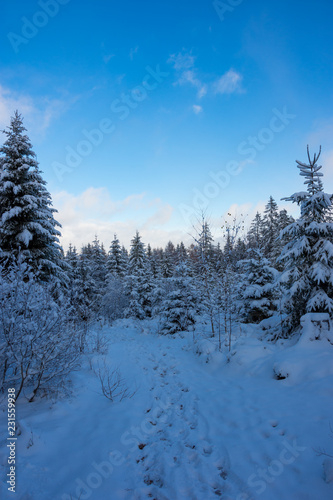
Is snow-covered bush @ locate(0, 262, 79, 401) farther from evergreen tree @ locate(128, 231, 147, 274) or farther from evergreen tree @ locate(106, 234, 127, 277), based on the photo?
evergreen tree @ locate(106, 234, 127, 277)

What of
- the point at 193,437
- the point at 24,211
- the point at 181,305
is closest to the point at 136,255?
the point at 181,305

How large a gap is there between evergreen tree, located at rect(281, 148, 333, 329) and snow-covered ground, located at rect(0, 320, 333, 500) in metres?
1.38

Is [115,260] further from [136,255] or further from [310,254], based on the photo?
[310,254]

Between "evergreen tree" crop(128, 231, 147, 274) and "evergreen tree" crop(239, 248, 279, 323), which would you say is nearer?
"evergreen tree" crop(239, 248, 279, 323)

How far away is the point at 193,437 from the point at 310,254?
6.13 metres

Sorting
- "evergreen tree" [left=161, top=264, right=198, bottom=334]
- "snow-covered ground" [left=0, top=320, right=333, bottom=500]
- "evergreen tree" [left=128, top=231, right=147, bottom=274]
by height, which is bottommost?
"snow-covered ground" [left=0, top=320, right=333, bottom=500]

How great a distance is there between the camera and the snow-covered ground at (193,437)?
286 cm

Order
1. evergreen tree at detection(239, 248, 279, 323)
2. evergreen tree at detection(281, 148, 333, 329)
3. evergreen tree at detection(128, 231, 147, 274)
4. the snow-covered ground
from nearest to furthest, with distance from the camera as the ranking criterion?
1. the snow-covered ground
2. evergreen tree at detection(281, 148, 333, 329)
3. evergreen tree at detection(239, 248, 279, 323)
4. evergreen tree at detection(128, 231, 147, 274)

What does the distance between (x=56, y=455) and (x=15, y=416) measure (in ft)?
4.13

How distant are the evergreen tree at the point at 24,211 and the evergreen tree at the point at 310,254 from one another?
10.8 meters

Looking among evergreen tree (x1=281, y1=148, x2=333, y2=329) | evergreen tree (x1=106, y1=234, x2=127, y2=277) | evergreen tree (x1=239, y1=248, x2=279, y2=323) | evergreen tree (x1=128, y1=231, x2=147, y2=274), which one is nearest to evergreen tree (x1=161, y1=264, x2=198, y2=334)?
evergreen tree (x1=239, y1=248, x2=279, y2=323)

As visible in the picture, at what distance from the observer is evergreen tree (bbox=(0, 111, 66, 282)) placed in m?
10.7

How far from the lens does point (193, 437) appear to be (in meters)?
4.00

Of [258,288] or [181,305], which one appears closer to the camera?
[258,288]
